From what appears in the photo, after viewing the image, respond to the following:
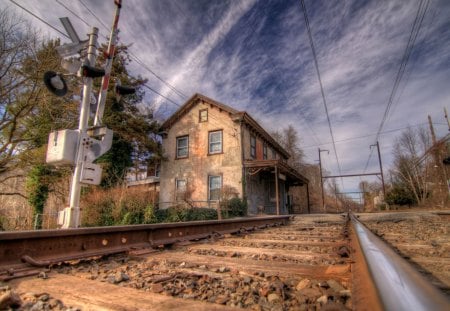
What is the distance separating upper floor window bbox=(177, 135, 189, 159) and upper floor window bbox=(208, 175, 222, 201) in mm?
2857

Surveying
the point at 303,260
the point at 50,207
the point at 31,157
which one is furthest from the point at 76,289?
the point at 50,207

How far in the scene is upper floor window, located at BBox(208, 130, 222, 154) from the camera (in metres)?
17.4

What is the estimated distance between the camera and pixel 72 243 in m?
2.42

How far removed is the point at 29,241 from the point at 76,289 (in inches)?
45.4

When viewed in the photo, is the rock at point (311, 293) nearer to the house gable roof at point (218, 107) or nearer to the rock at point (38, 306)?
the rock at point (38, 306)

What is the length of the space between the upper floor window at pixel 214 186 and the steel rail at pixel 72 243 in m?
12.9

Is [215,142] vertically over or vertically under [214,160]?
over

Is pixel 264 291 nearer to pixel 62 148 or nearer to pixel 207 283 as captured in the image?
pixel 207 283

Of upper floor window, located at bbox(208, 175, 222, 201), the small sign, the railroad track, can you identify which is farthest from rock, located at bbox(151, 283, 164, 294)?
upper floor window, located at bbox(208, 175, 222, 201)

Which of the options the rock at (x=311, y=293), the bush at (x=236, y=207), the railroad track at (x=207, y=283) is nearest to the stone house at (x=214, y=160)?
the bush at (x=236, y=207)

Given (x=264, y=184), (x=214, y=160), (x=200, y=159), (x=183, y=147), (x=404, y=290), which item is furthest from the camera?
(x=264, y=184)

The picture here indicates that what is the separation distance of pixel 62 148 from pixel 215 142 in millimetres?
14139

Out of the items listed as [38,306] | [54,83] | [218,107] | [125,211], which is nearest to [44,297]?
[38,306]

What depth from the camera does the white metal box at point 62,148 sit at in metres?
3.53
